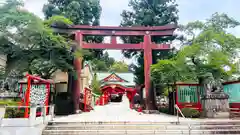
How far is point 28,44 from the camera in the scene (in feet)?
28.8

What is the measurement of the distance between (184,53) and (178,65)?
Result: 2.38 feet

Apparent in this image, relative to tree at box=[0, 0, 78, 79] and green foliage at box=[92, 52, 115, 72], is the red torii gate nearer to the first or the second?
tree at box=[0, 0, 78, 79]

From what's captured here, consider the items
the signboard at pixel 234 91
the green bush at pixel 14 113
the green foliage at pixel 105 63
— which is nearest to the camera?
the green bush at pixel 14 113

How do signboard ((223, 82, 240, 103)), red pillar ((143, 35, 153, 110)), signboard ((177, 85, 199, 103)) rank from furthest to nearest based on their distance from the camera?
red pillar ((143, 35, 153, 110)) → signboard ((177, 85, 199, 103)) → signboard ((223, 82, 240, 103))

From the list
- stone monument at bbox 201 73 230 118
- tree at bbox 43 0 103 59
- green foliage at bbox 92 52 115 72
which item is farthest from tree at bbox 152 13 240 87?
green foliage at bbox 92 52 115 72

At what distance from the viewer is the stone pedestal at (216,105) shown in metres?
9.11

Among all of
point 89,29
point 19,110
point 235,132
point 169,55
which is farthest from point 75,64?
point 235,132

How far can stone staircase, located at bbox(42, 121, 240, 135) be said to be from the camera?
6.38 meters

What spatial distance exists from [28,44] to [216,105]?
9.67 metres

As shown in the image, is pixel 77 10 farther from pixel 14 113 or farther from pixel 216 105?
pixel 216 105

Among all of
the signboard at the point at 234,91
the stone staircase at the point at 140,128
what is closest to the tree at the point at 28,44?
the stone staircase at the point at 140,128

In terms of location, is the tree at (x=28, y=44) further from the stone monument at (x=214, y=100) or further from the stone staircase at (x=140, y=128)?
the stone monument at (x=214, y=100)

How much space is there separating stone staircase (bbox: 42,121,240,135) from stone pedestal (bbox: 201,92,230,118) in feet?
6.37

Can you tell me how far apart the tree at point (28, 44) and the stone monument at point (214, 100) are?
750cm
